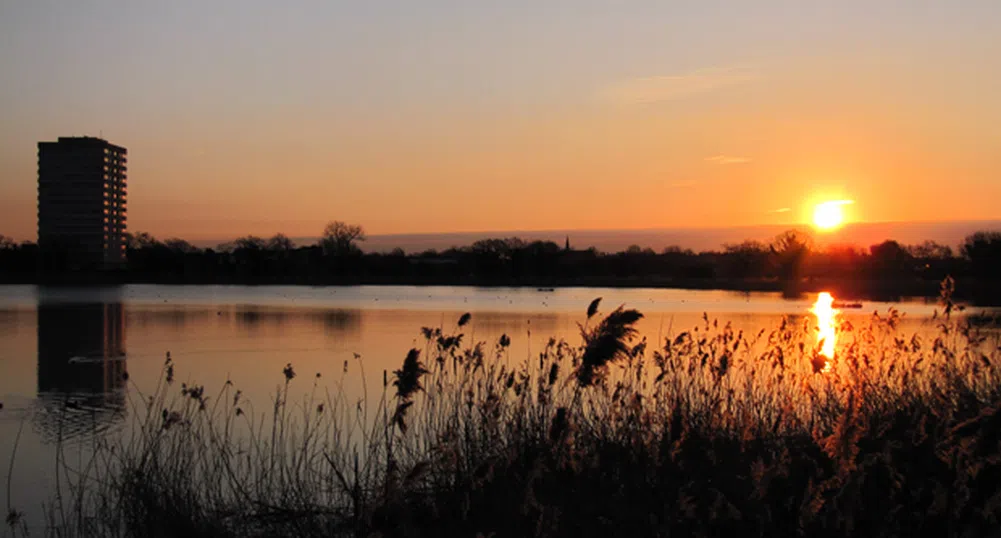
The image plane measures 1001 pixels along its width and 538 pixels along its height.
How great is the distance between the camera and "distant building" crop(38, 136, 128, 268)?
452 ft

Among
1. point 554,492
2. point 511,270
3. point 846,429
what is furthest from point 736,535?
point 511,270

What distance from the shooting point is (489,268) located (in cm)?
10531

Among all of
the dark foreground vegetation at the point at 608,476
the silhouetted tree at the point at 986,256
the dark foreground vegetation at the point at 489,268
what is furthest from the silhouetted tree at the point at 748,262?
the dark foreground vegetation at the point at 608,476

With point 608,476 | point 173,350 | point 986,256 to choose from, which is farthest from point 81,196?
point 608,476

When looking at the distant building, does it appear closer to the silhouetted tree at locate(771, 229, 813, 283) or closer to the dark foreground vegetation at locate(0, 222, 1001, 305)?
the dark foreground vegetation at locate(0, 222, 1001, 305)

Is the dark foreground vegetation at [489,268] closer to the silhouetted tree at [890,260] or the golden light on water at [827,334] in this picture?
the silhouetted tree at [890,260]

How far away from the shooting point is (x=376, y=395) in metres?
13.3

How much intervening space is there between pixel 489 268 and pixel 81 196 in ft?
226

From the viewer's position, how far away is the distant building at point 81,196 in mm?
137875

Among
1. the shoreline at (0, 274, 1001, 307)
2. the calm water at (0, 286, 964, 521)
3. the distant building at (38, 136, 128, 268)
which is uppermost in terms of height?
the distant building at (38, 136, 128, 268)

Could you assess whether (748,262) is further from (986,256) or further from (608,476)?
(608,476)

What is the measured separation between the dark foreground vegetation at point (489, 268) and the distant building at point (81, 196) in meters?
22.0

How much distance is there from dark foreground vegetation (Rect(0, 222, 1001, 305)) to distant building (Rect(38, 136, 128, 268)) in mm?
21980

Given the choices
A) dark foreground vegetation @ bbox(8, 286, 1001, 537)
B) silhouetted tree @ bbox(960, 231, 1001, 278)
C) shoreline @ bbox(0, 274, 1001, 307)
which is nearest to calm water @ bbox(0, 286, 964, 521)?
dark foreground vegetation @ bbox(8, 286, 1001, 537)
